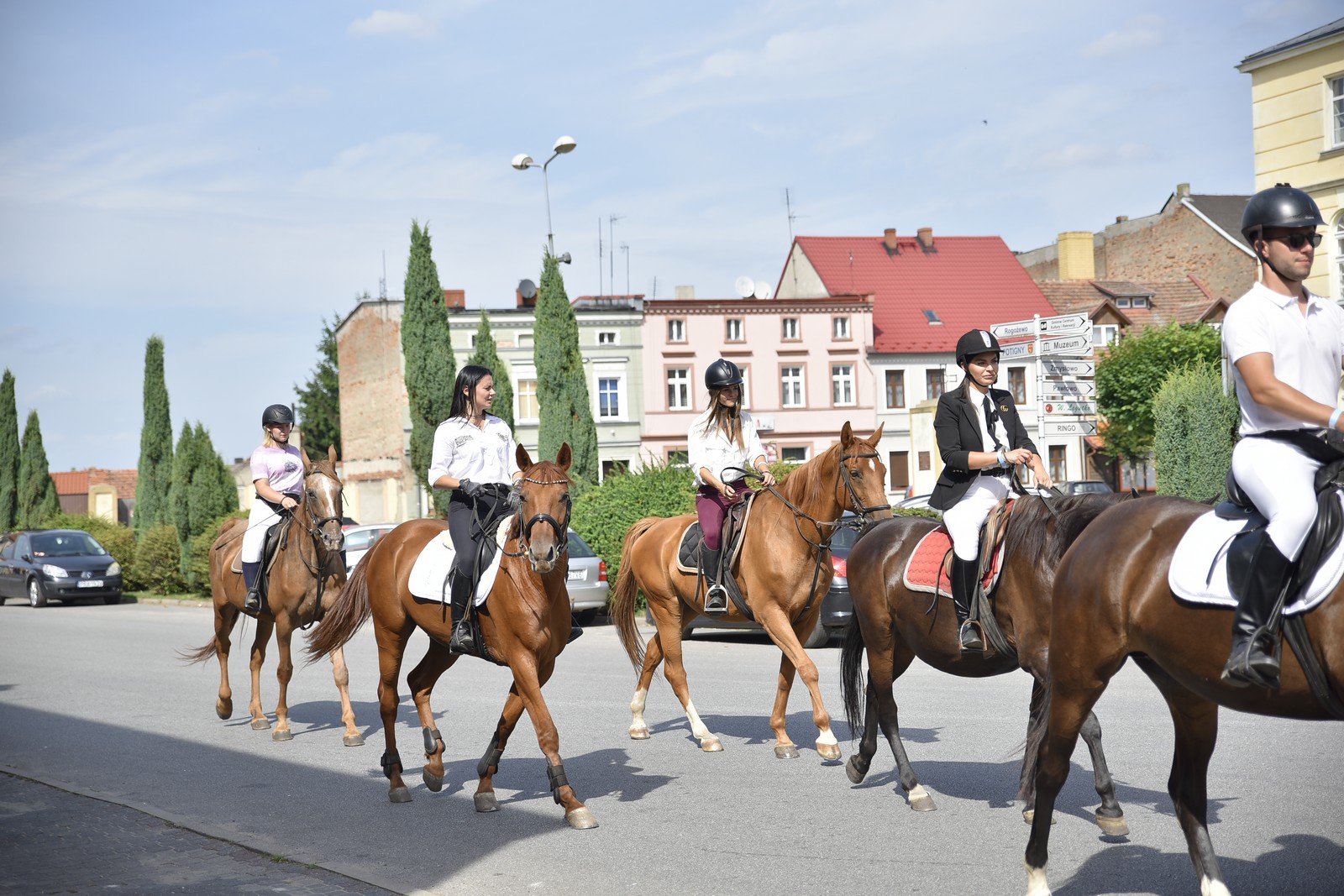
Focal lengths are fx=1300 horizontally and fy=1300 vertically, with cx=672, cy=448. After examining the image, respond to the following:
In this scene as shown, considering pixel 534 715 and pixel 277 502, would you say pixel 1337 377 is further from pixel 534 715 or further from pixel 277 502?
pixel 277 502

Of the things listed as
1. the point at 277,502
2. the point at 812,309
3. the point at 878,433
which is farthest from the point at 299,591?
the point at 812,309

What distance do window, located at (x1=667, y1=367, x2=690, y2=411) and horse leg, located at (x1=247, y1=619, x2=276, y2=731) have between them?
49.5 meters

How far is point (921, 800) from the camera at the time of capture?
752 centimetres

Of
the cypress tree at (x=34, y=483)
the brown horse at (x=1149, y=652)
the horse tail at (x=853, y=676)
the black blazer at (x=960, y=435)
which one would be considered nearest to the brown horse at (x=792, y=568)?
the horse tail at (x=853, y=676)

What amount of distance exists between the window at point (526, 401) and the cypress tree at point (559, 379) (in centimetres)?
1917

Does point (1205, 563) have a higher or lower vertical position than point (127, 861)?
higher

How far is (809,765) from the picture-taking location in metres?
9.10

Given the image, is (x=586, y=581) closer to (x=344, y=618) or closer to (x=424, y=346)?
(x=344, y=618)

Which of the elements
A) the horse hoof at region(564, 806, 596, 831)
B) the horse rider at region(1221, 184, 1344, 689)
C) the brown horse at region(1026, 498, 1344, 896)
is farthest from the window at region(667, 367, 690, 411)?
the horse rider at region(1221, 184, 1344, 689)

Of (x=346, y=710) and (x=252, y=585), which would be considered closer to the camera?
(x=346, y=710)

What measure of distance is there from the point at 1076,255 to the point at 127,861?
69.2 m

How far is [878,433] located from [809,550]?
122 centimetres

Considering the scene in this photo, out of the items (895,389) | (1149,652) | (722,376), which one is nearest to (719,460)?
(722,376)

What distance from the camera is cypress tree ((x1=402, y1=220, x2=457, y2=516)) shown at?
36562 mm
